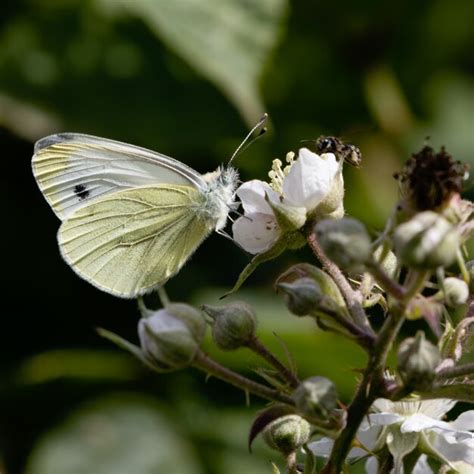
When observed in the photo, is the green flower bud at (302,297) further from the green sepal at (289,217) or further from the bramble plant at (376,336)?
the green sepal at (289,217)

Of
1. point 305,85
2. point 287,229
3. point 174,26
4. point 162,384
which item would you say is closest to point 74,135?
point 174,26

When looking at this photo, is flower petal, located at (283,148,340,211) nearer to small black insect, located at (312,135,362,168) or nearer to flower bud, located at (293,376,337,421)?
small black insect, located at (312,135,362,168)

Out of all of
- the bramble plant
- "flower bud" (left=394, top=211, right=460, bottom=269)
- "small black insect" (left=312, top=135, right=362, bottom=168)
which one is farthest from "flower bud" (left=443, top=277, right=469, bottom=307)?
"small black insect" (left=312, top=135, right=362, bottom=168)

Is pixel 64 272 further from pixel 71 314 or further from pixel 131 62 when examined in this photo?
pixel 131 62

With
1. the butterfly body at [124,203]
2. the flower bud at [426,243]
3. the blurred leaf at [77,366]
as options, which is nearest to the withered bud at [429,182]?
the flower bud at [426,243]

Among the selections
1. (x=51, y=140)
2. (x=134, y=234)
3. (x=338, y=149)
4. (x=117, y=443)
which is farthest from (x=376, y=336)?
(x=117, y=443)

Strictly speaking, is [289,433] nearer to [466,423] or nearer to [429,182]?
[466,423]
